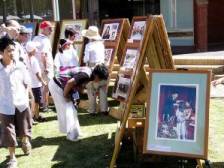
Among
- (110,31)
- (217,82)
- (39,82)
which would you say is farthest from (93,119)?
(217,82)

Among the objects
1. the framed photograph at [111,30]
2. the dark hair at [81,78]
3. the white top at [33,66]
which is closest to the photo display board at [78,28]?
the framed photograph at [111,30]

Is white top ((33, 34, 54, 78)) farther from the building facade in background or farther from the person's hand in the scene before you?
the building facade in background

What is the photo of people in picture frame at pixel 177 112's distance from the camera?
17.2 feet

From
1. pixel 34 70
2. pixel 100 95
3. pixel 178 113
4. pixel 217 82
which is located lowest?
pixel 217 82

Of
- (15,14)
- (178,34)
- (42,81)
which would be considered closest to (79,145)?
(42,81)

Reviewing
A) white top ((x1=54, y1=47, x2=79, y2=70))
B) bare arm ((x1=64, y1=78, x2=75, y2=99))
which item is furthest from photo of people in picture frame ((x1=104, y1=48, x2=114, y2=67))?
bare arm ((x1=64, y1=78, x2=75, y2=99))

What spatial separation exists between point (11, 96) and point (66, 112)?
1.23 m

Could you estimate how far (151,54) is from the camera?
6238 mm

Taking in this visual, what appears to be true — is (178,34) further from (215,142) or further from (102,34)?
(215,142)

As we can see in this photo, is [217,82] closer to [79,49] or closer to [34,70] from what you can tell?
[79,49]

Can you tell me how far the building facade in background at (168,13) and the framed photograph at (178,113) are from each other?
8.77 meters

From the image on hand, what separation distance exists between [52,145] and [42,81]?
1.65m

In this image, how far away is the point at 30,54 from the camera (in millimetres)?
8359

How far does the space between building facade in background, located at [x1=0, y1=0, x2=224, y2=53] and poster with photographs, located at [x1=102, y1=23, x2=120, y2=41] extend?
149 inches
